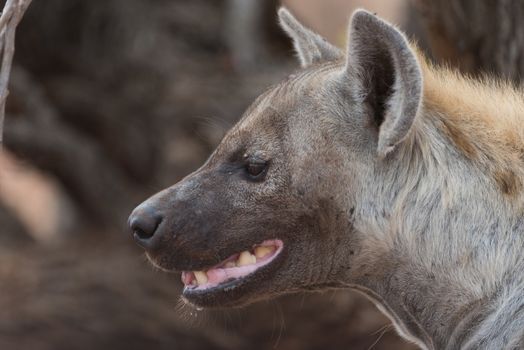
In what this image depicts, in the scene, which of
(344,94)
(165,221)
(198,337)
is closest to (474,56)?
(344,94)

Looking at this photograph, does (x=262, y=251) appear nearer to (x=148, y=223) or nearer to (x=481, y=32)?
(x=148, y=223)

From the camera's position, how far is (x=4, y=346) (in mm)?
7070

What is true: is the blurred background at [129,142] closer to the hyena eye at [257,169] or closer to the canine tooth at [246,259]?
the canine tooth at [246,259]

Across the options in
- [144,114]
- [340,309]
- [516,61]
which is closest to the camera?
[516,61]

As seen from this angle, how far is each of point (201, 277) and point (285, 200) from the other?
385 millimetres

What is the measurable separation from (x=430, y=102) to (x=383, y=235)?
0.44m

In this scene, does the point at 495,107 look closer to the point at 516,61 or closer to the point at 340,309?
the point at 516,61

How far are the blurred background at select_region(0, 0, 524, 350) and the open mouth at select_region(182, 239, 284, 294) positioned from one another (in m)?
3.01

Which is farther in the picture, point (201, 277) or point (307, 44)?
point (307, 44)

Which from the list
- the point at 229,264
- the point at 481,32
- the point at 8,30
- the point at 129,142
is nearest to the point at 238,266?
the point at 229,264

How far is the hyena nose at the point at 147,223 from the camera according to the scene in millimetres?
3479

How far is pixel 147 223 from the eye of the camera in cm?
348

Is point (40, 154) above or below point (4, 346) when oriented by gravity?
above

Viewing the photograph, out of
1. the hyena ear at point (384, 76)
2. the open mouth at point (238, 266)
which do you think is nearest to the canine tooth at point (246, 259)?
the open mouth at point (238, 266)
